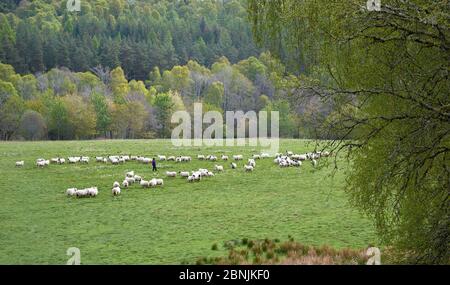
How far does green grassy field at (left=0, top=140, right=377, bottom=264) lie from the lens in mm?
15555

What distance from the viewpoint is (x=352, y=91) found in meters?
10.4

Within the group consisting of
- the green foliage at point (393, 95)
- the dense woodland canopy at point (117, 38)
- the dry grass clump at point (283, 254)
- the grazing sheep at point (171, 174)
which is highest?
the dense woodland canopy at point (117, 38)

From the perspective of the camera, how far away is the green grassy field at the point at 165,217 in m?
15.6

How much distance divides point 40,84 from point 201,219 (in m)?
94.3

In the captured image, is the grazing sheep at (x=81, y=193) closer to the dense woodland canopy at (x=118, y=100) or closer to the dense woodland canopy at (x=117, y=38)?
the dense woodland canopy at (x=118, y=100)

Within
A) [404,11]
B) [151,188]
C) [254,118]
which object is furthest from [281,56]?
[254,118]

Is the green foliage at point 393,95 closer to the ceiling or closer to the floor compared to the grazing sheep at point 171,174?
closer to the ceiling

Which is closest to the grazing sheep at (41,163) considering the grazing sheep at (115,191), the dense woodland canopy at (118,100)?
the grazing sheep at (115,191)

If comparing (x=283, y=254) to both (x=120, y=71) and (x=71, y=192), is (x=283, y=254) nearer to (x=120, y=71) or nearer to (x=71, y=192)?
(x=71, y=192)

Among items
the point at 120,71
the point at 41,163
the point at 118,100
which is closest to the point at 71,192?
the point at 41,163

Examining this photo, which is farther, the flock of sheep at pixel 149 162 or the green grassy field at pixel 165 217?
the flock of sheep at pixel 149 162

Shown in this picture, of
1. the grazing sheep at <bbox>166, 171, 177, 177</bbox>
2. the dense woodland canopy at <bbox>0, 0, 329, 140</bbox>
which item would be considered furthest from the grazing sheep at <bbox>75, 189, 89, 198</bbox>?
the dense woodland canopy at <bbox>0, 0, 329, 140</bbox>

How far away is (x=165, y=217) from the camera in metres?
20.7

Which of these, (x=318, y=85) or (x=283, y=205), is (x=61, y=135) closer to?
(x=283, y=205)
